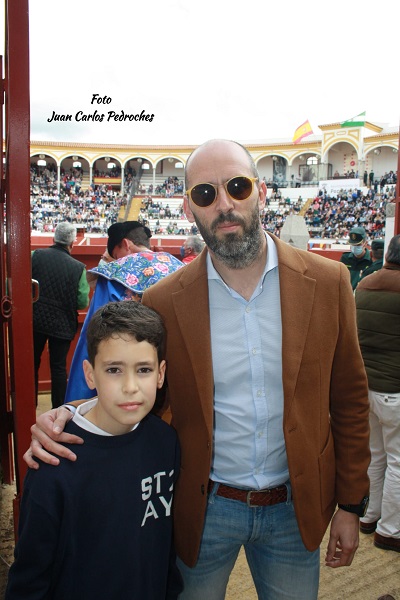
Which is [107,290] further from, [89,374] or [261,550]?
[261,550]

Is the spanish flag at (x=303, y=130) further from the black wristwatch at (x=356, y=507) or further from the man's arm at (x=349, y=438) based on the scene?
the black wristwatch at (x=356, y=507)

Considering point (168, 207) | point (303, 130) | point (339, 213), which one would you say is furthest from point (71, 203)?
point (303, 130)

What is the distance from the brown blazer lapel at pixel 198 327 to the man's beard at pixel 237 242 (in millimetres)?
96

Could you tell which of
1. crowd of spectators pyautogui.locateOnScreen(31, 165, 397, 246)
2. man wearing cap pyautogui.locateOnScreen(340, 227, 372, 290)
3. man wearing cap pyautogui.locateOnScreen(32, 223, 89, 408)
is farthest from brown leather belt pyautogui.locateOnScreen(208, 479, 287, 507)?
crowd of spectators pyautogui.locateOnScreen(31, 165, 397, 246)

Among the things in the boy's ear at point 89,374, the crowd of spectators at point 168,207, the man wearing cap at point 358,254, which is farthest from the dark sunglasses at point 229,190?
the crowd of spectators at point 168,207

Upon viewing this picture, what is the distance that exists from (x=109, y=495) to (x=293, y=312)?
0.65m

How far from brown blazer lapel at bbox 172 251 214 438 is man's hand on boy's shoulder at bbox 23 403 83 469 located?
347 millimetres

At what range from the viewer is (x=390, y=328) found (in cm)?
280

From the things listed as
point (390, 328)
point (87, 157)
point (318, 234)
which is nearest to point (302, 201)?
point (318, 234)

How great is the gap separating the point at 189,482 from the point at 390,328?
1.78 m

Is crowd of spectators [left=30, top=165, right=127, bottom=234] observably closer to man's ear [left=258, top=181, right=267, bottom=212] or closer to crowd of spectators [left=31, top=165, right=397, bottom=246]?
crowd of spectators [left=31, top=165, right=397, bottom=246]

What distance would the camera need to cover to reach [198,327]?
140 centimetres

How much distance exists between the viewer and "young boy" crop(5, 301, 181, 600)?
44.6 inches

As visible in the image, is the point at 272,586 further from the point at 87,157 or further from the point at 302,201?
the point at 87,157
